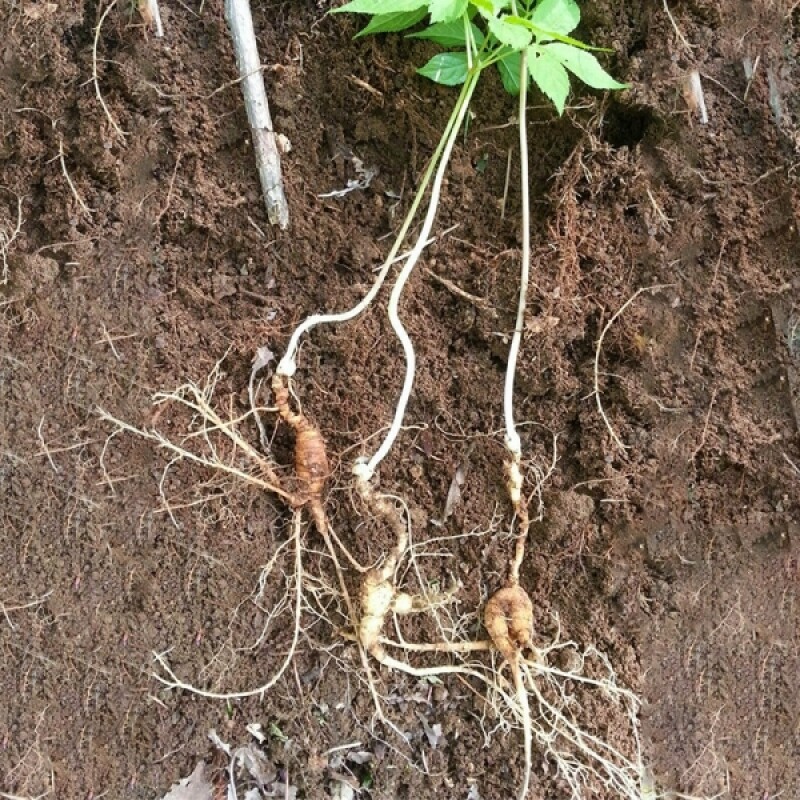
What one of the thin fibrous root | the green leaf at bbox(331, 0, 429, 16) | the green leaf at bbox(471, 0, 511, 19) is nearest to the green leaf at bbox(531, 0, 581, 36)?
the green leaf at bbox(471, 0, 511, 19)

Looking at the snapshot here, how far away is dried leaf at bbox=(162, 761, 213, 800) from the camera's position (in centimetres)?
123

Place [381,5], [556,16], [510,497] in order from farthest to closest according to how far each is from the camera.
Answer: [510,497] < [556,16] < [381,5]

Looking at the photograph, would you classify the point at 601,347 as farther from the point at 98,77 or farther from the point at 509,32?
the point at 98,77

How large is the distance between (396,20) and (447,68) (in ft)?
0.35

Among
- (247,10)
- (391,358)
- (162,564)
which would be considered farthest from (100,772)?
(247,10)

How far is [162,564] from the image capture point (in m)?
1.24

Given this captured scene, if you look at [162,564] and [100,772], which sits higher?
[162,564]

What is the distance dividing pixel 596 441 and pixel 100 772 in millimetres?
937

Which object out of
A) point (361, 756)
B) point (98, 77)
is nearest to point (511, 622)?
point (361, 756)

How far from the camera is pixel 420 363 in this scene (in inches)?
52.2

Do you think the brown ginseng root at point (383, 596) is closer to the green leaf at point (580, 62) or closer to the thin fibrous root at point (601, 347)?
the thin fibrous root at point (601, 347)

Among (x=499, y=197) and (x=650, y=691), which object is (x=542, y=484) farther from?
(x=499, y=197)

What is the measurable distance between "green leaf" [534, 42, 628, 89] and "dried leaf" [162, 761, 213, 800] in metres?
1.20

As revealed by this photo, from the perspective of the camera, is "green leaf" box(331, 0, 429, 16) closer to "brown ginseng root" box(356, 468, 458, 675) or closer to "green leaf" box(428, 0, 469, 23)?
"green leaf" box(428, 0, 469, 23)
